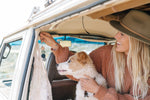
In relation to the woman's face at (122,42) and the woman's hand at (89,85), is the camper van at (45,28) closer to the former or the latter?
the woman's face at (122,42)

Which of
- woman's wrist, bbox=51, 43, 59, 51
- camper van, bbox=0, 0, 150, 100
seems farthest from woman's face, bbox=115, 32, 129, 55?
woman's wrist, bbox=51, 43, 59, 51

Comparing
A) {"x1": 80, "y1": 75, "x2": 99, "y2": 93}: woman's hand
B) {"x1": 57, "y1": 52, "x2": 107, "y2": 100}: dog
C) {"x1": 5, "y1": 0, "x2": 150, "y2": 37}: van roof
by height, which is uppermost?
{"x1": 5, "y1": 0, "x2": 150, "y2": 37}: van roof

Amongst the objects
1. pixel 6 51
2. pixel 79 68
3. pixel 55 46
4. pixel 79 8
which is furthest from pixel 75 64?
pixel 6 51

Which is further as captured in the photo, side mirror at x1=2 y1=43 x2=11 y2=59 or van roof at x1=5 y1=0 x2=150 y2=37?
side mirror at x1=2 y1=43 x2=11 y2=59

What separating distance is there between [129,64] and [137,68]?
0.12 meters

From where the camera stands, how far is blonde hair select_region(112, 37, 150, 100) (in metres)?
1.43

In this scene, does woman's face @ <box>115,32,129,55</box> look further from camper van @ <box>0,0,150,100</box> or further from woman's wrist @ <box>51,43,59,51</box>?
woman's wrist @ <box>51,43,59,51</box>

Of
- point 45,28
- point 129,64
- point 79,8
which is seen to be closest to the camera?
point 79,8

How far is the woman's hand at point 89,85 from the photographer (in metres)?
1.57

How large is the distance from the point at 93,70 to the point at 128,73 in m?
0.42

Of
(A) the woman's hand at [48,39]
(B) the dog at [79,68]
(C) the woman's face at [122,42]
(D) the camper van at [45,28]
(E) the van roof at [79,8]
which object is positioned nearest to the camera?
(E) the van roof at [79,8]

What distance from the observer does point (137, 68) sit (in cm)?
148

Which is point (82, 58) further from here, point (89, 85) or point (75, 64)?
point (89, 85)

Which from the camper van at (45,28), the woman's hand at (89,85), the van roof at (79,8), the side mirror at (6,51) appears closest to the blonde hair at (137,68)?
the woman's hand at (89,85)
